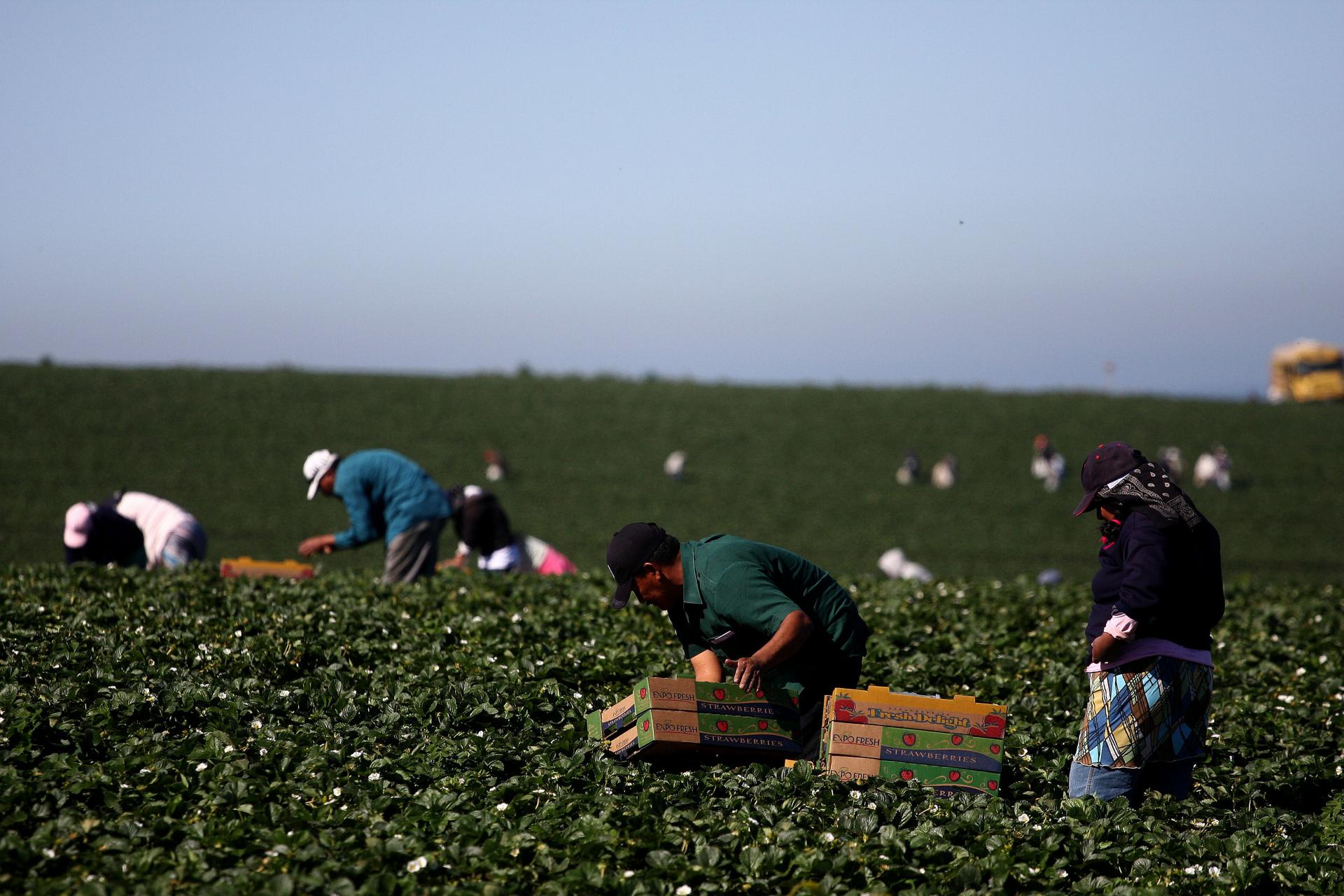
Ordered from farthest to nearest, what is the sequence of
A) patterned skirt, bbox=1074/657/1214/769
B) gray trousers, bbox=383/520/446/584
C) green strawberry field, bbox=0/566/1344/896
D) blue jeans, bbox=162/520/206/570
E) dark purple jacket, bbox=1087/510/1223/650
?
blue jeans, bbox=162/520/206/570 < gray trousers, bbox=383/520/446/584 < patterned skirt, bbox=1074/657/1214/769 < dark purple jacket, bbox=1087/510/1223/650 < green strawberry field, bbox=0/566/1344/896

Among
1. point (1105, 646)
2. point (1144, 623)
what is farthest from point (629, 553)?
point (1144, 623)

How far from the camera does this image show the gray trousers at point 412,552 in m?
10.2

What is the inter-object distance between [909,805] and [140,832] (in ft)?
10.5

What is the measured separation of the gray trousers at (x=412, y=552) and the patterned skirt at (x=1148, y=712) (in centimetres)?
671

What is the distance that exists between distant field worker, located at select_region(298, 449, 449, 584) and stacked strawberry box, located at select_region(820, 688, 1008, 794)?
580 cm

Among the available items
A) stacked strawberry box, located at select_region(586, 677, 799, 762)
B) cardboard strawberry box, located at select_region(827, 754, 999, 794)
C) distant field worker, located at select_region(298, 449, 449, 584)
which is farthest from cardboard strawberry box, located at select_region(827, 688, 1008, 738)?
distant field worker, located at select_region(298, 449, 449, 584)

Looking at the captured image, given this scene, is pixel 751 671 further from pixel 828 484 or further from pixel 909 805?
pixel 828 484

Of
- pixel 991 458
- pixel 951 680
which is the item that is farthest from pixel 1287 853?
pixel 991 458

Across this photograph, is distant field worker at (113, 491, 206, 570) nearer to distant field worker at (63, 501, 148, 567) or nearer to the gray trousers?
distant field worker at (63, 501, 148, 567)

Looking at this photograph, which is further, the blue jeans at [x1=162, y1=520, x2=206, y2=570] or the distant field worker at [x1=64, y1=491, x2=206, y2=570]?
the blue jeans at [x1=162, y1=520, x2=206, y2=570]

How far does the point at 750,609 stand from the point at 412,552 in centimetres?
601

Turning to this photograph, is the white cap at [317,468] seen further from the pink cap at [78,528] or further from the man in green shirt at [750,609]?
the man in green shirt at [750,609]

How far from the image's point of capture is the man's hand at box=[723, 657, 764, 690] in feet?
16.1

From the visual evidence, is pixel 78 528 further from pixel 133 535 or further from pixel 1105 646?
pixel 1105 646
